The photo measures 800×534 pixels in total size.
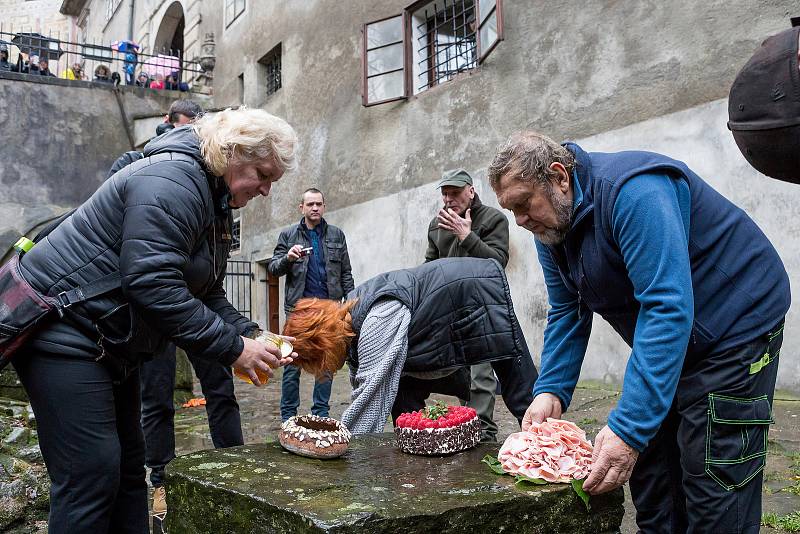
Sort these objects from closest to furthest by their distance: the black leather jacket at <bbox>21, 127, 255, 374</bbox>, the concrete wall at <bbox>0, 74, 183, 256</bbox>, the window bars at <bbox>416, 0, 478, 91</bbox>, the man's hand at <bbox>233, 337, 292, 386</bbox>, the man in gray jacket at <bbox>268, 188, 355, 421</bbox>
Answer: the black leather jacket at <bbox>21, 127, 255, 374</bbox> → the man's hand at <bbox>233, 337, 292, 386</bbox> → the man in gray jacket at <bbox>268, 188, 355, 421</bbox> → the window bars at <bbox>416, 0, 478, 91</bbox> → the concrete wall at <bbox>0, 74, 183, 256</bbox>

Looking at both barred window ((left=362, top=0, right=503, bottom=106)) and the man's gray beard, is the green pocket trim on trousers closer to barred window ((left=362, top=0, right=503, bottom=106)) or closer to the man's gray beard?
the man's gray beard

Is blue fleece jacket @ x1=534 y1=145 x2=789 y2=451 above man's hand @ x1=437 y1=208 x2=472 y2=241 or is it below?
below

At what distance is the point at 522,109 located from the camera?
24.3ft

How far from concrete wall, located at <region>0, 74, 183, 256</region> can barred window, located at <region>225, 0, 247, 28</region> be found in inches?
99.7

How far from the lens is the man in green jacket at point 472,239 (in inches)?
163

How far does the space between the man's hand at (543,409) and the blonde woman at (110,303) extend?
1.08 meters

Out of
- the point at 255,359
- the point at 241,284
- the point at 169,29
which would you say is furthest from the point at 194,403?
the point at 169,29

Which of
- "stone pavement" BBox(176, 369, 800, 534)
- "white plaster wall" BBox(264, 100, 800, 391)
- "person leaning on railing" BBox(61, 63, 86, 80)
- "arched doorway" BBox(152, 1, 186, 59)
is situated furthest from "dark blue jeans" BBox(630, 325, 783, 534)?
"arched doorway" BBox(152, 1, 186, 59)

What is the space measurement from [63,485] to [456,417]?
4.57 feet

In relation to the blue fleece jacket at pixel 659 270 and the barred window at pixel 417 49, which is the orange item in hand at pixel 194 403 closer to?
the barred window at pixel 417 49

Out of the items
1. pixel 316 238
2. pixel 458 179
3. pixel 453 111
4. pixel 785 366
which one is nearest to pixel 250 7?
pixel 453 111

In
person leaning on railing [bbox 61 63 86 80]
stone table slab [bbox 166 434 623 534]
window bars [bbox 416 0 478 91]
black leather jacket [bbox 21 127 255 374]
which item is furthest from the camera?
person leaning on railing [bbox 61 63 86 80]

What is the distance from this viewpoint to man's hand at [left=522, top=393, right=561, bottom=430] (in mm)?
2459

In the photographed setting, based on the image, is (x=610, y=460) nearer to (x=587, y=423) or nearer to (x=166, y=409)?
(x=166, y=409)
